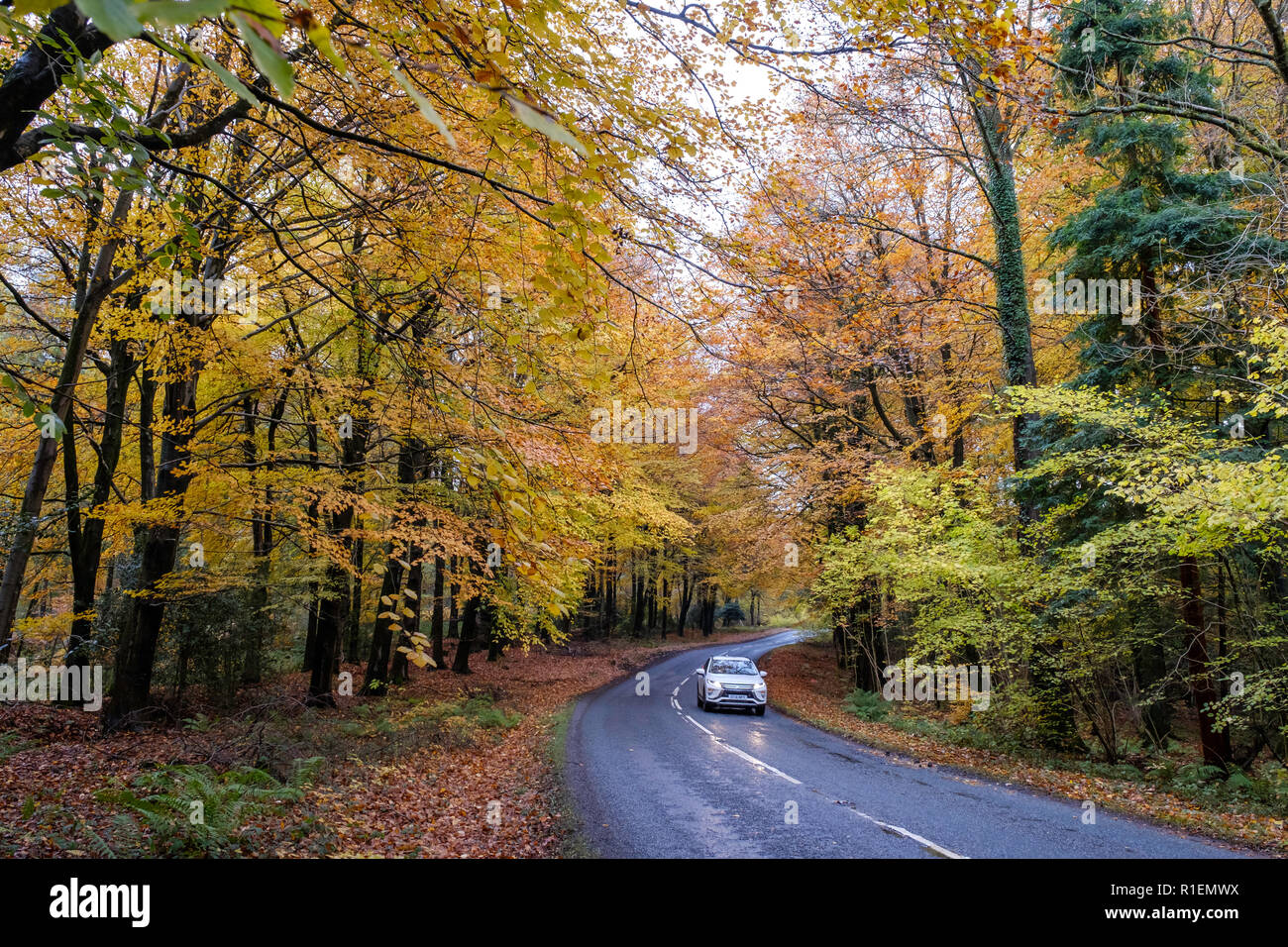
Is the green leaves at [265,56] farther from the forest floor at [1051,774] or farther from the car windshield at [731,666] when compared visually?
the car windshield at [731,666]

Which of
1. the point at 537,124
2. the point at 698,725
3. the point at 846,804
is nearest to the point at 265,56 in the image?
the point at 537,124

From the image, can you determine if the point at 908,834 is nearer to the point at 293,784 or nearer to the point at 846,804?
the point at 846,804

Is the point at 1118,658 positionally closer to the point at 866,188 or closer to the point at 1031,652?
the point at 1031,652

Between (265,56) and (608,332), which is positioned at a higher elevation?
(608,332)

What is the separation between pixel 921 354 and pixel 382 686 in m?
16.3

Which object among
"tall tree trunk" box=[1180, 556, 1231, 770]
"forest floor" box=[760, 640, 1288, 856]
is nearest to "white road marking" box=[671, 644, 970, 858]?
"forest floor" box=[760, 640, 1288, 856]

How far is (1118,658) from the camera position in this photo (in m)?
11.6

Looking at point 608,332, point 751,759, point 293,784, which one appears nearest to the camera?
point 608,332

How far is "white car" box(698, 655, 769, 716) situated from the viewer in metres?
17.0

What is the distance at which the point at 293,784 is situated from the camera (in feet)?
24.1

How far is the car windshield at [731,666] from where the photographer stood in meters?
17.8

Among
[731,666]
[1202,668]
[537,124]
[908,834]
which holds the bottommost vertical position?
[731,666]

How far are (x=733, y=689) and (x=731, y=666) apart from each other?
1.10 metres

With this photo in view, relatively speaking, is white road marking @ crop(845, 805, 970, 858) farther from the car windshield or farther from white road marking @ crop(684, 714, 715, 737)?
the car windshield
